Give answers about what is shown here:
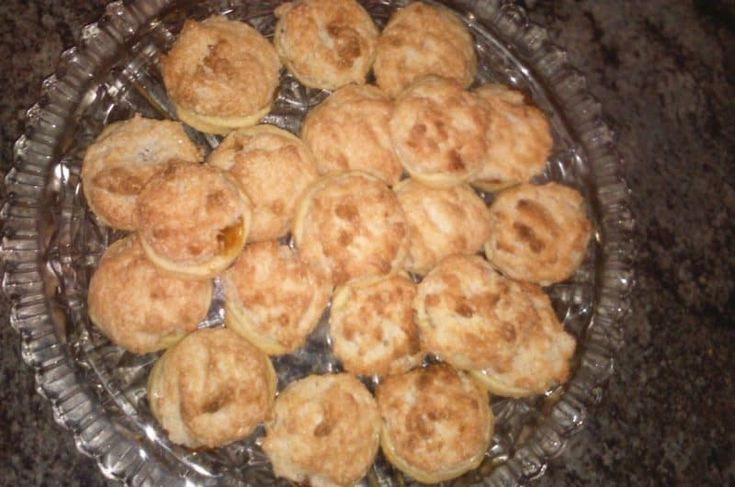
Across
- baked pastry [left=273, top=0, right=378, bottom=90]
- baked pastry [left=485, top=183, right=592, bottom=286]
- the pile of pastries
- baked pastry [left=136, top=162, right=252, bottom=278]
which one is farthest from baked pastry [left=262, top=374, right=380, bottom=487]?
baked pastry [left=273, top=0, right=378, bottom=90]

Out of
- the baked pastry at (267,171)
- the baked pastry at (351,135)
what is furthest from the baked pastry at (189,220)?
the baked pastry at (351,135)

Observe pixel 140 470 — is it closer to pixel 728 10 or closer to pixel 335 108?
pixel 335 108

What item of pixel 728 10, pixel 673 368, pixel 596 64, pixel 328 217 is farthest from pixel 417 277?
pixel 728 10

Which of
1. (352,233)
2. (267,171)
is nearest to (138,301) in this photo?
(267,171)

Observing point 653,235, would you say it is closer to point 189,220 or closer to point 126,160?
point 189,220

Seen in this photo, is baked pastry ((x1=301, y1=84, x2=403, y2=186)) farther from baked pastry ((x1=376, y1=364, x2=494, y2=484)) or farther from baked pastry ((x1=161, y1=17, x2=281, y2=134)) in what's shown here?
baked pastry ((x1=376, y1=364, x2=494, y2=484))
